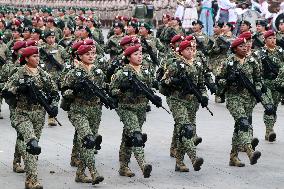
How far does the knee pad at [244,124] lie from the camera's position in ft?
40.4

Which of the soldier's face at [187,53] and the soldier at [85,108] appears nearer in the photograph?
the soldier at [85,108]

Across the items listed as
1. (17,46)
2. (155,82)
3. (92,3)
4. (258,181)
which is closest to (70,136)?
(17,46)

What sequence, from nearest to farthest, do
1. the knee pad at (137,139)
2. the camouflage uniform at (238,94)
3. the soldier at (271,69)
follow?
1. the knee pad at (137,139)
2. the camouflage uniform at (238,94)
3. the soldier at (271,69)

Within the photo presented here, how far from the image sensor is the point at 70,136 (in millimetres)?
15875

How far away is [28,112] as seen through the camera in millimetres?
11461

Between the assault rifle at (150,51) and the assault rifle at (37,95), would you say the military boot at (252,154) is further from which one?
the assault rifle at (150,51)

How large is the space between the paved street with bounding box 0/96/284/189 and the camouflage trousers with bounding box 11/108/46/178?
470mm

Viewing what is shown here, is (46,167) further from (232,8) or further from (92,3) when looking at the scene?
(92,3)

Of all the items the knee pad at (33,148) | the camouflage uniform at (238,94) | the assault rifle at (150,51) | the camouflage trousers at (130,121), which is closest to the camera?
the knee pad at (33,148)

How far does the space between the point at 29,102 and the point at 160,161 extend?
2.86m

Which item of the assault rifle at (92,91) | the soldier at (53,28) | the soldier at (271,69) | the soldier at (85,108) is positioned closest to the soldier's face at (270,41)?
the soldier at (271,69)

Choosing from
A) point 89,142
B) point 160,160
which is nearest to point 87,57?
point 89,142

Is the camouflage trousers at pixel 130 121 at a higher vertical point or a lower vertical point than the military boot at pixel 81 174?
higher

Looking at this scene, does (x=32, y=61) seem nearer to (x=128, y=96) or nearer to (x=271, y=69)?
(x=128, y=96)
